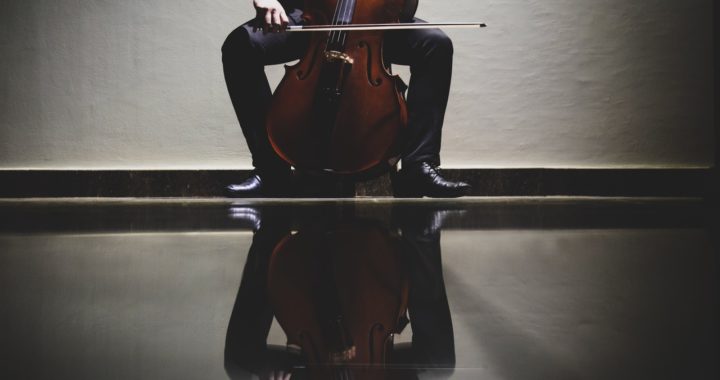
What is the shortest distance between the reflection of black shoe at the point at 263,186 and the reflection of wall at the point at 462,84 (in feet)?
1.75

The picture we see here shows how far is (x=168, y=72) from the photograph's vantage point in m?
2.17

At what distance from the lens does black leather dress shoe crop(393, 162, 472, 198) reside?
1.52 metres

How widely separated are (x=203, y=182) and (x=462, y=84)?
0.93m

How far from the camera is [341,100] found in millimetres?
1504

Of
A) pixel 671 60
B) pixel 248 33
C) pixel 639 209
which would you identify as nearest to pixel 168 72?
pixel 248 33

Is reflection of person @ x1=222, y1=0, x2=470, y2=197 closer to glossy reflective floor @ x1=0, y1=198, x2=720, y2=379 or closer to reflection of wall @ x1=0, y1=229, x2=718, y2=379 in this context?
glossy reflective floor @ x1=0, y1=198, x2=720, y2=379

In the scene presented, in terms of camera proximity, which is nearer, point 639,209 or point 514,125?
point 639,209

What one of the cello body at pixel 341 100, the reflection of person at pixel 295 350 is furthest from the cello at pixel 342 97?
the reflection of person at pixel 295 350

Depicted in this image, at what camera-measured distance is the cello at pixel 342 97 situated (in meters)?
1.49

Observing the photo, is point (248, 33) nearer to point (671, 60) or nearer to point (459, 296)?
point (459, 296)

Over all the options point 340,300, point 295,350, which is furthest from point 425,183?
point 295,350

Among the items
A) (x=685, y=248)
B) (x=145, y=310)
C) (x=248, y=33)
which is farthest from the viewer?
(x=248, y=33)

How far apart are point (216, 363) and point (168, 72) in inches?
78.1

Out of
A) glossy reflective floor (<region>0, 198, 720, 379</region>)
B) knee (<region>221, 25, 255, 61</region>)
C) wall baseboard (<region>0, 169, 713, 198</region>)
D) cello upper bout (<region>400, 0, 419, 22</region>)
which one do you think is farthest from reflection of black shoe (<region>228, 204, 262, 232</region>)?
wall baseboard (<region>0, 169, 713, 198</region>)
